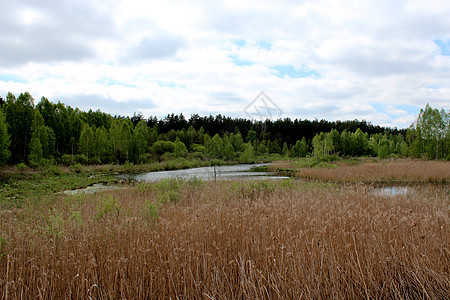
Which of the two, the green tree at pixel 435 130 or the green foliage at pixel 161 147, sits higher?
the green tree at pixel 435 130

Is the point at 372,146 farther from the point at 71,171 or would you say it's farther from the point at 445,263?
the point at 445,263

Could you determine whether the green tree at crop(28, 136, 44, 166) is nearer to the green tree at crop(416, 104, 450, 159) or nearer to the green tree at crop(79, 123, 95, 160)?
the green tree at crop(79, 123, 95, 160)

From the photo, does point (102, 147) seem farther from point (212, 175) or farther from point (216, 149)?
point (212, 175)

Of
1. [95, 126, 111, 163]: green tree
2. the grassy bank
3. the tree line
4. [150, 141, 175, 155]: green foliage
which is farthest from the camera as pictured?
[150, 141, 175, 155]: green foliage

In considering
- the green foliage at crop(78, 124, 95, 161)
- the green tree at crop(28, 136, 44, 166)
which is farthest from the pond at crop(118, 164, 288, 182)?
the green foliage at crop(78, 124, 95, 161)

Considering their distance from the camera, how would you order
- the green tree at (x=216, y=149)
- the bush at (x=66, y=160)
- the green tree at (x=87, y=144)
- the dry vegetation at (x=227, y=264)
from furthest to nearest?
the green tree at (x=216, y=149), the green tree at (x=87, y=144), the bush at (x=66, y=160), the dry vegetation at (x=227, y=264)

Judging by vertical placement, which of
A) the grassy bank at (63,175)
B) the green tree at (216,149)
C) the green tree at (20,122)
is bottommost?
the grassy bank at (63,175)

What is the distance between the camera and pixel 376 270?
2799mm

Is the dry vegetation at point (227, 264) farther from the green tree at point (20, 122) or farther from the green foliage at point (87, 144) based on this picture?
the green foliage at point (87, 144)

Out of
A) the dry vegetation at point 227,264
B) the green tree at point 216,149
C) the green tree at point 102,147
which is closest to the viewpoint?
the dry vegetation at point 227,264

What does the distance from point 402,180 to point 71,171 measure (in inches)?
1159

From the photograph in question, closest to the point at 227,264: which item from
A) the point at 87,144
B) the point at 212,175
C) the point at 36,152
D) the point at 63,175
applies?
the point at 212,175

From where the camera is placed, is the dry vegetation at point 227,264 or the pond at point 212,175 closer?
the dry vegetation at point 227,264

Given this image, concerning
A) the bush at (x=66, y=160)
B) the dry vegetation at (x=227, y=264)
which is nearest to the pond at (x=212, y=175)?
the dry vegetation at (x=227, y=264)
